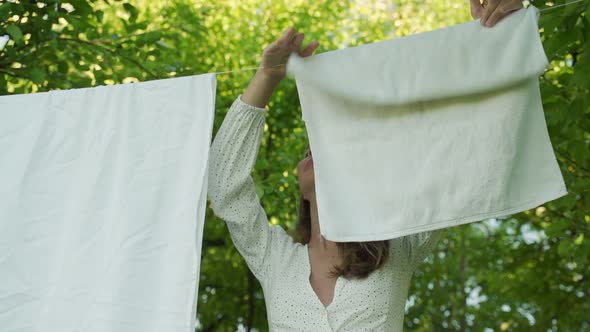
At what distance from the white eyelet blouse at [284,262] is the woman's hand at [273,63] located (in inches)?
1.0

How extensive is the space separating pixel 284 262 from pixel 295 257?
0.09ft

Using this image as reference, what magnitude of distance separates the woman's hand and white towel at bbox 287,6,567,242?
80 millimetres

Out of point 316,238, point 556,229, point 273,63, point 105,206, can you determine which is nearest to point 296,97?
point 556,229

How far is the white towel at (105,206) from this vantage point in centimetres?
145

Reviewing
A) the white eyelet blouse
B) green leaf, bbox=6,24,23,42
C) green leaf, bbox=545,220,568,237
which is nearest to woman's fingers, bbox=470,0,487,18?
the white eyelet blouse

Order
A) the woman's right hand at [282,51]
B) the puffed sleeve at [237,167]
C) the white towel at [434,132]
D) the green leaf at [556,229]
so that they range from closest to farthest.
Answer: the white towel at [434,132] < the woman's right hand at [282,51] < the puffed sleeve at [237,167] < the green leaf at [556,229]

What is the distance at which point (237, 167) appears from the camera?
5.53ft

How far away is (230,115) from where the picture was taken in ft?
5.53

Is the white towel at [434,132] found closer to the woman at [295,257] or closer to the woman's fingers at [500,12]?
the woman's fingers at [500,12]

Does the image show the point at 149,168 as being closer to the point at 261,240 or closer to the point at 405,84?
the point at 261,240

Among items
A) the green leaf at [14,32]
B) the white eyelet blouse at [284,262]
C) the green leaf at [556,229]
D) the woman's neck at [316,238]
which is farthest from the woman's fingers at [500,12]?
the green leaf at [14,32]

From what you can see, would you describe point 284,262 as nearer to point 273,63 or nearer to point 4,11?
point 273,63

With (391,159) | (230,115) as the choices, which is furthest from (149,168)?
(391,159)

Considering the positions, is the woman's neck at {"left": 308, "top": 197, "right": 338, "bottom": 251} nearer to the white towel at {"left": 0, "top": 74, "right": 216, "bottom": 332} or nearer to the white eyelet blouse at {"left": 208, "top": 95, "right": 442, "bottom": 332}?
the white eyelet blouse at {"left": 208, "top": 95, "right": 442, "bottom": 332}
